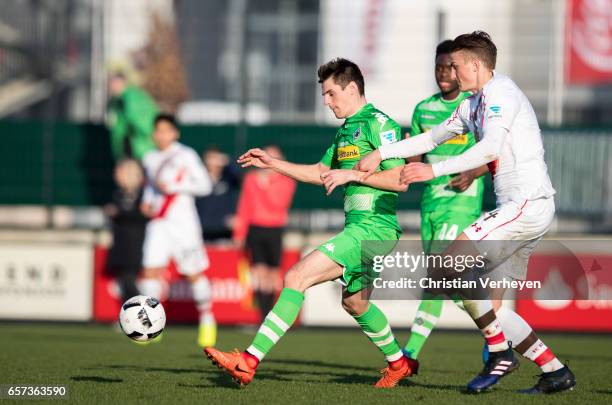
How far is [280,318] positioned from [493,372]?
1.47 m

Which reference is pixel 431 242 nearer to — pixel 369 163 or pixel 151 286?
pixel 369 163

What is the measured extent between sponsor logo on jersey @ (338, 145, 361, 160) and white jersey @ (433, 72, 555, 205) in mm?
792

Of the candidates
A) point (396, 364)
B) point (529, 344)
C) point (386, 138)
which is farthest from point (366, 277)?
point (529, 344)

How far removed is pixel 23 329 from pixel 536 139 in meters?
9.85

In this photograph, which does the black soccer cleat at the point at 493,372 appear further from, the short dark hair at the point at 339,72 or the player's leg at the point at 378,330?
the short dark hair at the point at 339,72

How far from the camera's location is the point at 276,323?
7.59 metres

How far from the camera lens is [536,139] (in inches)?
296

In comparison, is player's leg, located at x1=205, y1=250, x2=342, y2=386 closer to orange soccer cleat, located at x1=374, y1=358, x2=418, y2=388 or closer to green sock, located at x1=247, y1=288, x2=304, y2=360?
green sock, located at x1=247, y1=288, x2=304, y2=360

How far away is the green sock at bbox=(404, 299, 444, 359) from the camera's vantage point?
926cm

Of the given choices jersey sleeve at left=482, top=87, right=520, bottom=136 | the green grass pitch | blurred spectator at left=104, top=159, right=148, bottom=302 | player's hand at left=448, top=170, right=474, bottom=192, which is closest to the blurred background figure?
the green grass pitch

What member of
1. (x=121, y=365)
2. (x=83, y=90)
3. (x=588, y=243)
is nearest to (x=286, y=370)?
(x=121, y=365)

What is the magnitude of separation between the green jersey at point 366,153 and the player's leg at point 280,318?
1.36 feet

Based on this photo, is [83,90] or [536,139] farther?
[83,90]

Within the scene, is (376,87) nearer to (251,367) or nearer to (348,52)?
(348,52)
